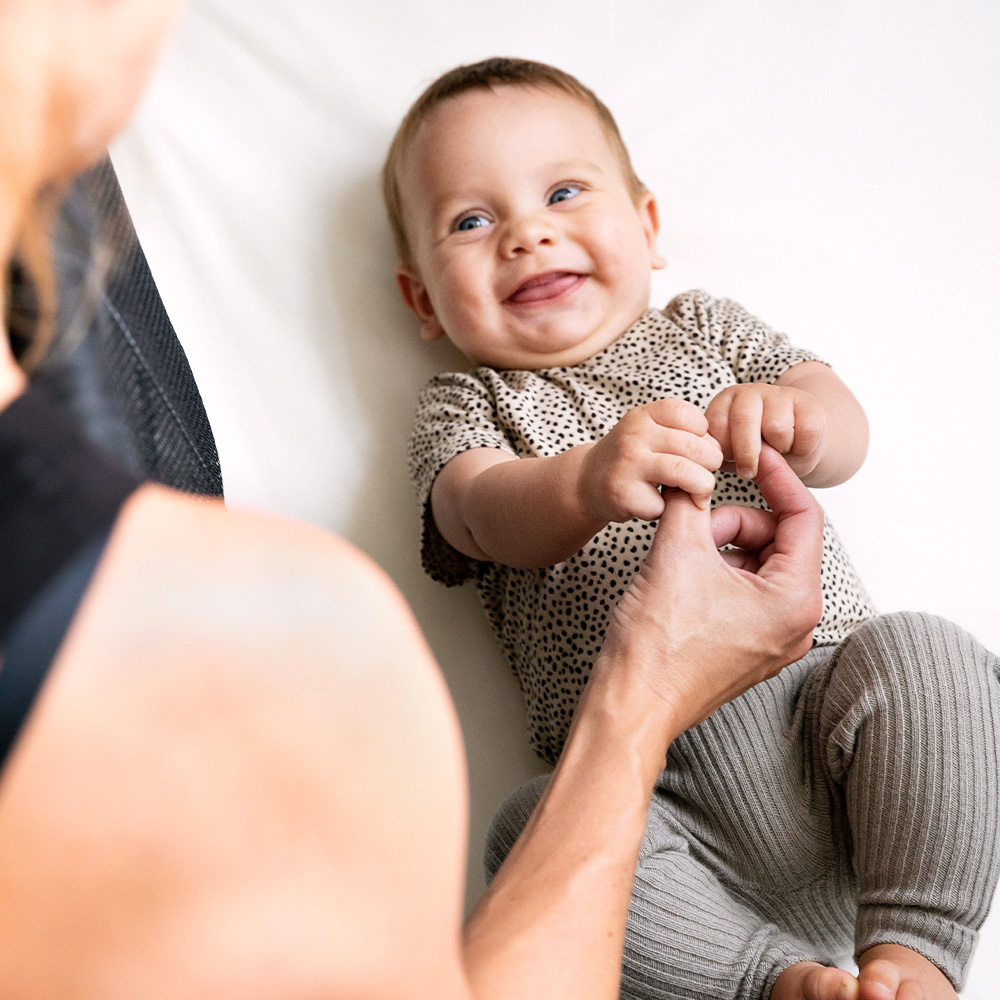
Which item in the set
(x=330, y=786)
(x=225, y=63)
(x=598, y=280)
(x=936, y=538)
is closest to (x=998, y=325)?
(x=936, y=538)

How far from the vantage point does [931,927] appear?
808mm

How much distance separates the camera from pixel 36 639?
0.90 feet

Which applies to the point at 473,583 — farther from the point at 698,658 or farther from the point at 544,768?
the point at 698,658

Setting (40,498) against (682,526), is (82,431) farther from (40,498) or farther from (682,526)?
(682,526)

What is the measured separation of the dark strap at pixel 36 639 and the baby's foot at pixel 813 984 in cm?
67

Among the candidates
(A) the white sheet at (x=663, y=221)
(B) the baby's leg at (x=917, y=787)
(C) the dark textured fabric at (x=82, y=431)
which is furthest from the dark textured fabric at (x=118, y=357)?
(B) the baby's leg at (x=917, y=787)

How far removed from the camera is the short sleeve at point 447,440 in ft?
3.56

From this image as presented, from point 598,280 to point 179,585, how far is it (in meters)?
0.98

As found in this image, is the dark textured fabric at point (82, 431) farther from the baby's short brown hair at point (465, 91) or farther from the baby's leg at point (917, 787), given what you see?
the baby's leg at point (917, 787)

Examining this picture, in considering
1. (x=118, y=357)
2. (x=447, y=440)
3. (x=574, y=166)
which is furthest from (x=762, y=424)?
(x=118, y=357)

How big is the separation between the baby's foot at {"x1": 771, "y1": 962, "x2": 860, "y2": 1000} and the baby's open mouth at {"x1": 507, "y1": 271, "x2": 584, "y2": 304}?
75 centimetres

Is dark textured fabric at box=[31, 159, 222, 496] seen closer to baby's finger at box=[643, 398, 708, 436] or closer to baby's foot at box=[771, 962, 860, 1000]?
baby's finger at box=[643, 398, 708, 436]

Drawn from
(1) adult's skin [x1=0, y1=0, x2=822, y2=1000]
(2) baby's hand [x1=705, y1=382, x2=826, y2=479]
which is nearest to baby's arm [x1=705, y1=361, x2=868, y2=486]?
(2) baby's hand [x1=705, y1=382, x2=826, y2=479]

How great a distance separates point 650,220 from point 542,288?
269 mm
